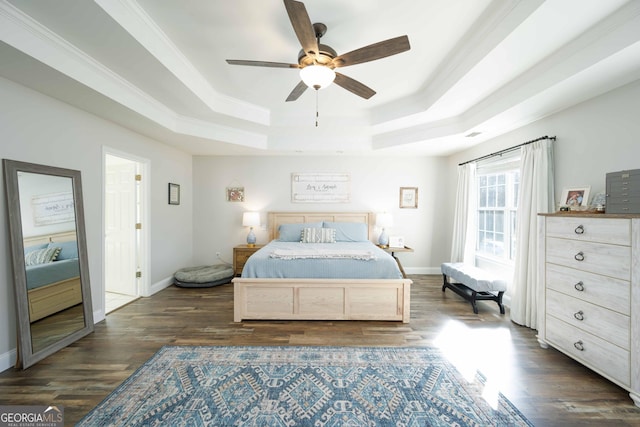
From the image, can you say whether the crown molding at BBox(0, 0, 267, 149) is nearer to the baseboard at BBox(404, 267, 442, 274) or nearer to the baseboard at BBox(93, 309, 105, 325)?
the baseboard at BBox(93, 309, 105, 325)

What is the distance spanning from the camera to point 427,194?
4.79 meters

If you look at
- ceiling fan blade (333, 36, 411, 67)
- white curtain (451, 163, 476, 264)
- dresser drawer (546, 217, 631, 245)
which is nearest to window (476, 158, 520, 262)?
white curtain (451, 163, 476, 264)

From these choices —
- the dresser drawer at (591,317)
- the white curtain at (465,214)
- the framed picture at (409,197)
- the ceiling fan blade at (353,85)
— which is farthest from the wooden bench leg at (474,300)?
the ceiling fan blade at (353,85)

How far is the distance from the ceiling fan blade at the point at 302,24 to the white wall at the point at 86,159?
94.9 inches

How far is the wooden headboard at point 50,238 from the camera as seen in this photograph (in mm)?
2089

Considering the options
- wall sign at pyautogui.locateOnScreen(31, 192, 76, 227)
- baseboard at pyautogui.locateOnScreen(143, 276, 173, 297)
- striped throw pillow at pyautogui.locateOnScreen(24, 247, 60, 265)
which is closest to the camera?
striped throw pillow at pyautogui.locateOnScreen(24, 247, 60, 265)

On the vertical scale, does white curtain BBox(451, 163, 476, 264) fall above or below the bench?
above

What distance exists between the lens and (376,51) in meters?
1.68

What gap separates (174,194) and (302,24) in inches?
146

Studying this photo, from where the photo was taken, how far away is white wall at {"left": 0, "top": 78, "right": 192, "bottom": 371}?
6.51 ft

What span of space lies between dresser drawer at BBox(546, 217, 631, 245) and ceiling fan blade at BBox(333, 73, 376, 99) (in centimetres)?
198

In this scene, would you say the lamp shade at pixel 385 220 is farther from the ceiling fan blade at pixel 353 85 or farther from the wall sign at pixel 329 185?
the ceiling fan blade at pixel 353 85

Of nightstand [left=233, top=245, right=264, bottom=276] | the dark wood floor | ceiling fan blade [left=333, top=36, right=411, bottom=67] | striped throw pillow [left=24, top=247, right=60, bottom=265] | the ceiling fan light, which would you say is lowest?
the dark wood floor

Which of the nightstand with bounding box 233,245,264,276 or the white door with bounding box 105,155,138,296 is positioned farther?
the nightstand with bounding box 233,245,264,276
